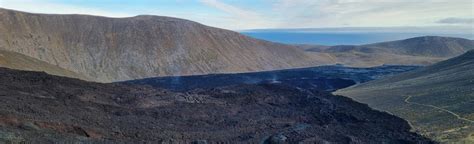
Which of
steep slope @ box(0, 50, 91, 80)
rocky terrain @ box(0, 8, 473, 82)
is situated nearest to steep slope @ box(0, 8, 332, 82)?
rocky terrain @ box(0, 8, 473, 82)

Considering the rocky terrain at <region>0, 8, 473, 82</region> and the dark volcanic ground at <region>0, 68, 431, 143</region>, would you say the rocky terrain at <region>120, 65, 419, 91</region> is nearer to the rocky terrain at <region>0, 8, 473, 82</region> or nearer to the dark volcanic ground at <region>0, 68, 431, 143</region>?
the rocky terrain at <region>0, 8, 473, 82</region>

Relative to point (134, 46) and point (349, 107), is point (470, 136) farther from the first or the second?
point (134, 46)

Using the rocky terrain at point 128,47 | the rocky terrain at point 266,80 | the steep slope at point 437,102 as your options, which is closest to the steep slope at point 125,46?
the rocky terrain at point 128,47

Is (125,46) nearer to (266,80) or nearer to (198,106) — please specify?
(266,80)

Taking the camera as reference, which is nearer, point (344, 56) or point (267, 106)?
point (267, 106)

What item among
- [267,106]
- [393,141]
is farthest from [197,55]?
[393,141]
